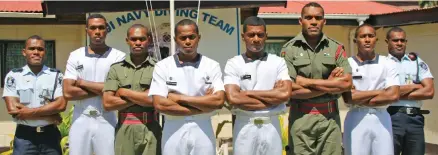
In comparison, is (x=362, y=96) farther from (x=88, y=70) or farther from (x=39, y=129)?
(x=39, y=129)

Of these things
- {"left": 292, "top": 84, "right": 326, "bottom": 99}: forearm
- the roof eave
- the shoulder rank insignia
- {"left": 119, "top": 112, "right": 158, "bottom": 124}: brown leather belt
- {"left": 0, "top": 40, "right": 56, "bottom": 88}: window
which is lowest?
{"left": 119, "top": 112, "right": 158, "bottom": 124}: brown leather belt

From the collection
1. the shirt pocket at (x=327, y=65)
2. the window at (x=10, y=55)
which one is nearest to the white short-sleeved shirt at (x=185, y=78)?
the shirt pocket at (x=327, y=65)

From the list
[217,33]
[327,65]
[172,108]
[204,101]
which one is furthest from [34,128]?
[217,33]

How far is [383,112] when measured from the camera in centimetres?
481

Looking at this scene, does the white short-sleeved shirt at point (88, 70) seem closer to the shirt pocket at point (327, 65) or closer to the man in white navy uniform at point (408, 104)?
the shirt pocket at point (327, 65)

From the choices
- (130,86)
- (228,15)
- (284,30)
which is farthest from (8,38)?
(130,86)

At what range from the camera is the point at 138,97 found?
4352mm

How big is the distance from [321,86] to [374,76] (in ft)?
2.31

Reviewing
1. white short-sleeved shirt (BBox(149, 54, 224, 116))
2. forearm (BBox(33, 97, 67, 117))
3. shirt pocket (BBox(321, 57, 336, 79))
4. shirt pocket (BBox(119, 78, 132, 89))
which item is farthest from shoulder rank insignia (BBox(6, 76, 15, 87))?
shirt pocket (BBox(321, 57, 336, 79))

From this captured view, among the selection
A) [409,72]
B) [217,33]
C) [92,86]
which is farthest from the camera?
[217,33]

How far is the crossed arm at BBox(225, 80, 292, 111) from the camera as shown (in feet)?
14.0

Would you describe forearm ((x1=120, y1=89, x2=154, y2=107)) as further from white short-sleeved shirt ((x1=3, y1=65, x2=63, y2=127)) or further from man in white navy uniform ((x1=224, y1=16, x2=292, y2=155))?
white short-sleeved shirt ((x1=3, y1=65, x2=63, y2=127))

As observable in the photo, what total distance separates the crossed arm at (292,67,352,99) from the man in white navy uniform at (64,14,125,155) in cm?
156

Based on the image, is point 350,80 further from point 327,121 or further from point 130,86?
point 130,86
